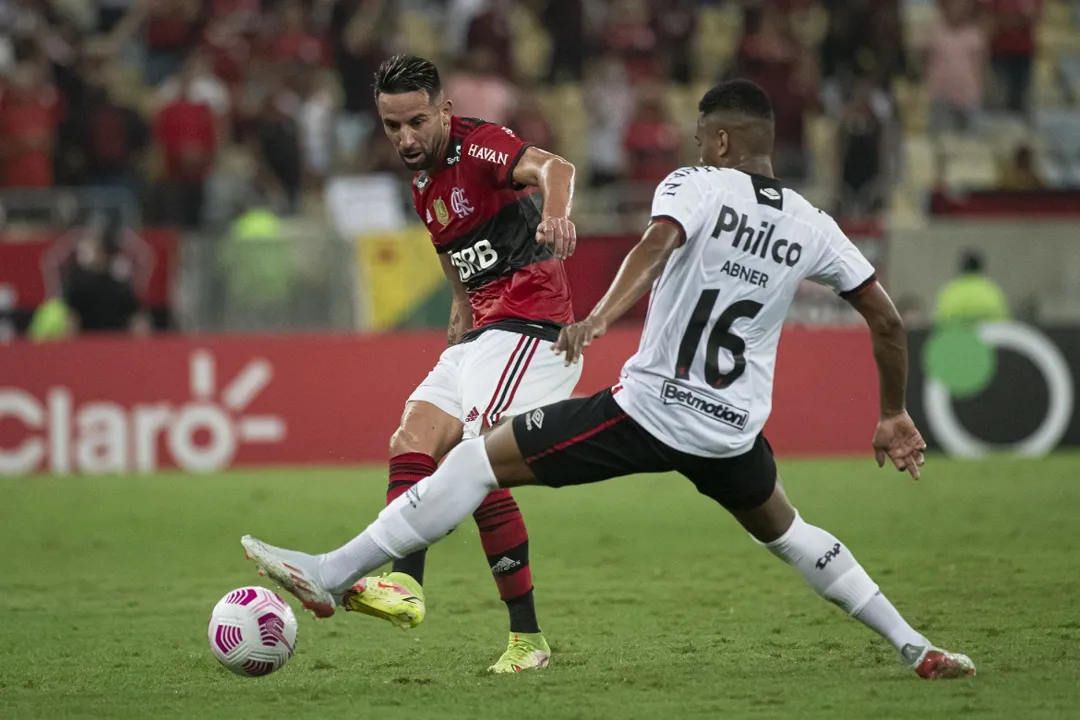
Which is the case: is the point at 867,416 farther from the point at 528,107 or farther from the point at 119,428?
the point at 119,428

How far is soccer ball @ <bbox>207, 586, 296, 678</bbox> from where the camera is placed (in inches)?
229

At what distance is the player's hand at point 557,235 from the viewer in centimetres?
584

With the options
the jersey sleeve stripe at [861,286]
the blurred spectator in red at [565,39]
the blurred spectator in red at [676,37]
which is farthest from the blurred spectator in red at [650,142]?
the jersey sleeve stripe at [861,286]

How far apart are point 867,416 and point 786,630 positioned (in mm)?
8270

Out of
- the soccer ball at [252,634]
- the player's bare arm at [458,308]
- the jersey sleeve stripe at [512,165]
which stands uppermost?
the jersey sleeve stripe at [512,165]

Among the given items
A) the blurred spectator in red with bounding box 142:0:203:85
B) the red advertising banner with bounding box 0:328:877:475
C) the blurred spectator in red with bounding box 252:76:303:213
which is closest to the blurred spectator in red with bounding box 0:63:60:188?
the blurred spectator in red with bounding box 252:76:303:213

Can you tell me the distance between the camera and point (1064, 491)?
12.4m

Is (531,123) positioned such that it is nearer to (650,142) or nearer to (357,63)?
(650,142)

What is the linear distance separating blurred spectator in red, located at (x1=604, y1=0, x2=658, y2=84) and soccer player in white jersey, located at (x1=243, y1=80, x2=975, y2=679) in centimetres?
1408

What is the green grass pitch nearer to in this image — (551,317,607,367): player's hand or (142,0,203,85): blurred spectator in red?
(551,317,607,367): player's hand

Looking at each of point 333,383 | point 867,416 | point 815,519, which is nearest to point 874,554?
point 815,519

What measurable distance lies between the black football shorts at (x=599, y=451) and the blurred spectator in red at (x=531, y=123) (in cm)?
1218

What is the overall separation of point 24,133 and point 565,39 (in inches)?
265

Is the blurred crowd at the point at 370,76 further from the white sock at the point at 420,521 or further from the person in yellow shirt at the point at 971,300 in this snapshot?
the white sock at the point at 420,521
